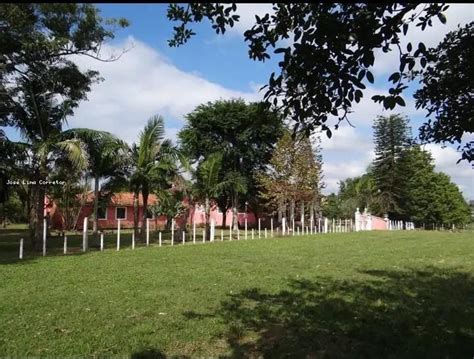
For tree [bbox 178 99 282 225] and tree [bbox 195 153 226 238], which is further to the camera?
tree [bbox 178 99 282 225]

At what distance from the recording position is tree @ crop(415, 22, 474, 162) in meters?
5.77

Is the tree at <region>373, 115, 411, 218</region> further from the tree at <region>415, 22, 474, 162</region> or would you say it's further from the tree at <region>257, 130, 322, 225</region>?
the tree at <region>415, 22, 474, 162</region>

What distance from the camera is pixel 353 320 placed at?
696cm

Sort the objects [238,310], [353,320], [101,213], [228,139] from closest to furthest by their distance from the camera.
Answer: [353,320] → [238,310] → [101,213] → [228,139]

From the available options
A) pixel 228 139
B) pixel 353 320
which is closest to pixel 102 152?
pixel 353 320

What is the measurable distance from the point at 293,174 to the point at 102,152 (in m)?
19.8

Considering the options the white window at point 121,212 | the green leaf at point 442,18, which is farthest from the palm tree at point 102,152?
the white window at point 121,212

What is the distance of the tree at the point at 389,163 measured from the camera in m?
61.2

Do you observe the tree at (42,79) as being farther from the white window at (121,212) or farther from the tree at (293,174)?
the white window at (121,212)

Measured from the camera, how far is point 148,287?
9633 mm

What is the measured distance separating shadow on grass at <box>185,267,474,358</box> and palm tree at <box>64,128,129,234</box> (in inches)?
456

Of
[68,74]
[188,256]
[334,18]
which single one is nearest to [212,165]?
[68,74]

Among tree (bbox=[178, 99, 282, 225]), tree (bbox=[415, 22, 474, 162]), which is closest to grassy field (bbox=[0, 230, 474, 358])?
tree (bbox=[415, 22, 474, 162])

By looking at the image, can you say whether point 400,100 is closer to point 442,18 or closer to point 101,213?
point 442,18
